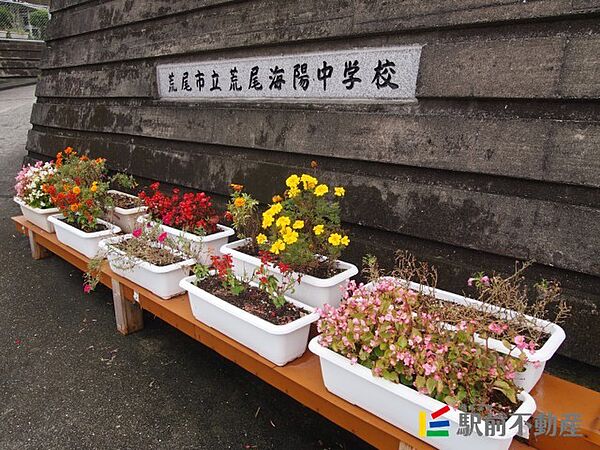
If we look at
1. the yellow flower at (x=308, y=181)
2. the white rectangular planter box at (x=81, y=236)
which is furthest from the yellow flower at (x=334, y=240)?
the white rectangular planter box at (x=81, y=236)

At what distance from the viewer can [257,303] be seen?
232 centimetres

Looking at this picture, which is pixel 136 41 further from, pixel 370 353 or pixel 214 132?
pixel 370 353

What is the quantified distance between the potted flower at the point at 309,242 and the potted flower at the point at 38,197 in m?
2.65

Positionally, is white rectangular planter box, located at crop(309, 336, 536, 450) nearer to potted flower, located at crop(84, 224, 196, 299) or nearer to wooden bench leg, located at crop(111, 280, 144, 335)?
potted flower, located at crop(84, 224, 196, 299)

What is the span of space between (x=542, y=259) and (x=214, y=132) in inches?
103

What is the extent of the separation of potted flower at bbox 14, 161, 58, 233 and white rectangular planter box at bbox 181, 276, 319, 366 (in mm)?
2505

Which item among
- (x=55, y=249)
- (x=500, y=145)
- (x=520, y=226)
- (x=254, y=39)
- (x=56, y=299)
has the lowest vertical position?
(x=56, y=299)

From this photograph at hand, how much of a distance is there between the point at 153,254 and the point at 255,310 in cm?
A: 108

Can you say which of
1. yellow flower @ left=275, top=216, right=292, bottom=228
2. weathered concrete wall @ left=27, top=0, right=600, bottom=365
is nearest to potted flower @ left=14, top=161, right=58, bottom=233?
weathered concrete wall @ left=27, top=0, right=600, bottom=365

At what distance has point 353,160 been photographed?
9.07 ft

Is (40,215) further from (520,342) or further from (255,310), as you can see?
(520,342)

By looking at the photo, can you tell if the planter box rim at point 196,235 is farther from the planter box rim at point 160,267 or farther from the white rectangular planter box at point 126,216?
the white rectangular planter box at point 126,216

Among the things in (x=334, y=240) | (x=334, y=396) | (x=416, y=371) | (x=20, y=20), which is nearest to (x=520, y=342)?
(x=416, y=371)

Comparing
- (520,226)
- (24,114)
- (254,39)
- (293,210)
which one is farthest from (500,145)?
(24,114)
